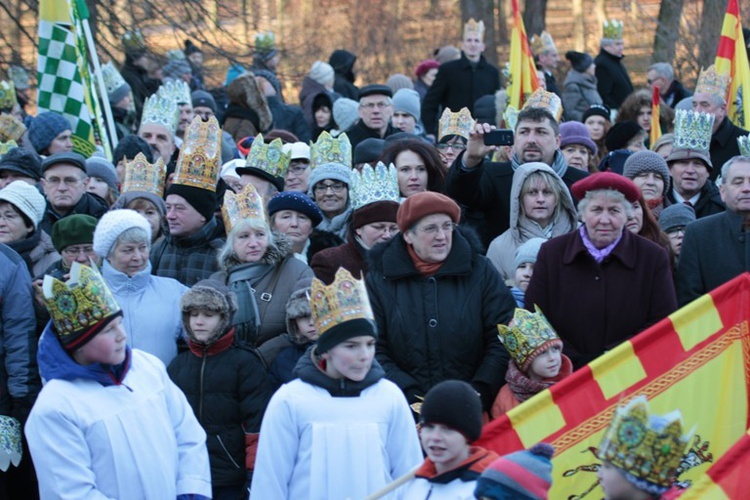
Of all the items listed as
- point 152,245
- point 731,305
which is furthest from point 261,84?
point 731,305

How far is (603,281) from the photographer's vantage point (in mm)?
7555

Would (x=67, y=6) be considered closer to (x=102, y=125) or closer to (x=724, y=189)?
(x=102, y=125)

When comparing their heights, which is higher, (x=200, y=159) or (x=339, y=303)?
(x=200, y=159)

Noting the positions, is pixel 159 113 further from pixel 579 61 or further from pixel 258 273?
pixel 579 61

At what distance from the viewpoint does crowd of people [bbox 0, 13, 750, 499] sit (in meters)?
6.28

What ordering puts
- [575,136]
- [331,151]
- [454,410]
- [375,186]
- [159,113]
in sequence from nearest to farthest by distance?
1. [454,410]
2. [375,186]
3. [331,151]
4. [575,136]
5. [159,113]

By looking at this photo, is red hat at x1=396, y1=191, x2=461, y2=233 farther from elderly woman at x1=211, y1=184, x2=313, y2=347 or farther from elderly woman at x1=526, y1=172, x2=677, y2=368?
elderly woman at x1=211, y1=184, x2=313, y2=347

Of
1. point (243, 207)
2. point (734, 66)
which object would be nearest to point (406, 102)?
point (734, 66)

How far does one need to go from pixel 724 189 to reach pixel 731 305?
4.55 feet

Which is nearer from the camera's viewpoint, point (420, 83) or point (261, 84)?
point (261, 84)

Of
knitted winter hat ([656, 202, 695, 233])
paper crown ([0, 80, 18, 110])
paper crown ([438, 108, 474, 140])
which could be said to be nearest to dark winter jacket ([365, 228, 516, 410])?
knitted winter hat ([656, 202, 695, 233])

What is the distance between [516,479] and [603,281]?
102 inches

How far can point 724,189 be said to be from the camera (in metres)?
8.20

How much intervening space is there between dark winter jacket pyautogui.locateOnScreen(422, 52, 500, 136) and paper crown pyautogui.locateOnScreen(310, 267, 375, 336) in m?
8.61
